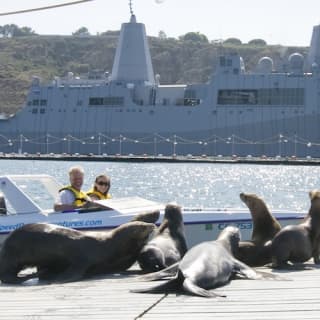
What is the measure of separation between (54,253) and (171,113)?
231 feet

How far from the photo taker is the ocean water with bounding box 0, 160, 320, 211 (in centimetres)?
3472

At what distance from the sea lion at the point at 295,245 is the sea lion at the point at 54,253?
1395 mm

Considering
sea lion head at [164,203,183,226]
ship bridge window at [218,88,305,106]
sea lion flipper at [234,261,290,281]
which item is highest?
ship bridge window at [218,88,305,106]

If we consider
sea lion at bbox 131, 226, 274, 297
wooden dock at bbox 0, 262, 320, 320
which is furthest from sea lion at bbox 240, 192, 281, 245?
wooden dock at bbox 0, 262, 320, 320

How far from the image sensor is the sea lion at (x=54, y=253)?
27.2 ft

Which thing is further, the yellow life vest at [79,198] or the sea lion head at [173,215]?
the yellow life vest at [79,198]

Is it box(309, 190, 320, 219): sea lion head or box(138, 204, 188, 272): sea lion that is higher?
box(309, 190, 320, 219): sea lion head

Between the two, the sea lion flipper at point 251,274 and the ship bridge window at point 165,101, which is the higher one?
the ship bridge window at point 165,101

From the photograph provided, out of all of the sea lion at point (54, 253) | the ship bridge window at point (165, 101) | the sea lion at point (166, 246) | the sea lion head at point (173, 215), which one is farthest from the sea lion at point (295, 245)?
the ship bridge window at point (165, 101)

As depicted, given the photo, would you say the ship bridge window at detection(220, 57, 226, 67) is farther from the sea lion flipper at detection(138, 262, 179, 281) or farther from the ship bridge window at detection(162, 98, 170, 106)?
the sea lion flipper at detection(138, 262, 179, 281)

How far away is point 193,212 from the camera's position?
12.0 meters

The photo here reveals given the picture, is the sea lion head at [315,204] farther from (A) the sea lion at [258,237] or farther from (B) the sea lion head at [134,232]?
(B) the sea lion head at [134,232]

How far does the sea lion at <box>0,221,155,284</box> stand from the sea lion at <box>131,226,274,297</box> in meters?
1.05

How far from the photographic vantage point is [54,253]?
829 centimetres
